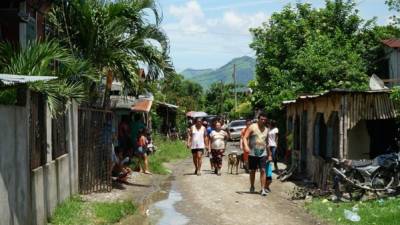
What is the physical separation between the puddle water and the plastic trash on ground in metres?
2.88

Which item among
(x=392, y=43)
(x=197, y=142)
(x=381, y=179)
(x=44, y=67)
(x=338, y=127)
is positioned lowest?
(x=381, y=179)

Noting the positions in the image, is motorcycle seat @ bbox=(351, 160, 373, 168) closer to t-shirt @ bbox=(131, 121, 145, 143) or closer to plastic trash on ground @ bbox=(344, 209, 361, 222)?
plastic trash on ground @ bbox=(344, 209, 361, 222)

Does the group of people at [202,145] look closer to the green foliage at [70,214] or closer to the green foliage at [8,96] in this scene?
the green foliage at [70,214]

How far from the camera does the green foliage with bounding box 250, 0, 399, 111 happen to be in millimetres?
24656

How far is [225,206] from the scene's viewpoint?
12.7 meters

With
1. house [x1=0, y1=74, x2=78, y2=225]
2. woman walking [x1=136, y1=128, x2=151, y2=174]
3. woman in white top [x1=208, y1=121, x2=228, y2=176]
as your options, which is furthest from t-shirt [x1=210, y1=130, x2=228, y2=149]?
house [x1=0, y1=74, x2=78, y2=225]

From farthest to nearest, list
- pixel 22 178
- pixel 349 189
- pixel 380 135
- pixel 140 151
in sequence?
1. pixel 140 151
2. pixel 380 135
3. pixel 349 189
4. pixel 22 178

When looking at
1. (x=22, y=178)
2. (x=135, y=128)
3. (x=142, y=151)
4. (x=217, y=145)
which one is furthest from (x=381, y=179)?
(x=135, y=128)

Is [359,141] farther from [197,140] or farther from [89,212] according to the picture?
[89,212]

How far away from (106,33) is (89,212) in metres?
5.40

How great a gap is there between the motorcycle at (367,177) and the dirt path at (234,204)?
1068 millimetres

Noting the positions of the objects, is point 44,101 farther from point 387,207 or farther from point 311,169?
point 311,169

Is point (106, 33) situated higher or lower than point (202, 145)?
higher

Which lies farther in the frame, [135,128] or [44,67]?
[135,128]
